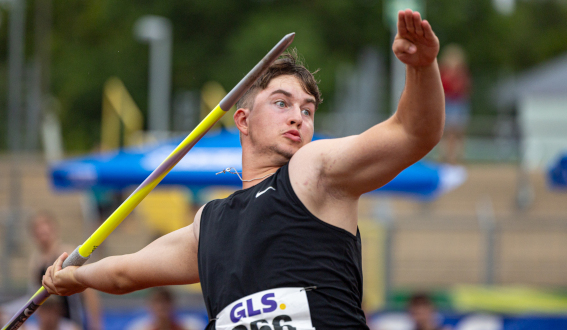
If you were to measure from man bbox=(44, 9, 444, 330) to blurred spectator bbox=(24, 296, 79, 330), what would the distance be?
14.1ft

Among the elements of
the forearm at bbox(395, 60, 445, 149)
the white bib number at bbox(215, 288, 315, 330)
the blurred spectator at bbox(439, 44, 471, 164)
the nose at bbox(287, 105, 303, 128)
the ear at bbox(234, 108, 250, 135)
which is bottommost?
the white bib number at bbox(215, 288, 315, 330)

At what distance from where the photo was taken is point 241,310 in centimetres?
216

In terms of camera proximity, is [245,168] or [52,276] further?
[52,276]

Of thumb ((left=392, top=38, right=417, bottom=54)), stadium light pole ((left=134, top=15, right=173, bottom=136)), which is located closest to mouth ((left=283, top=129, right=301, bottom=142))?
thumb ((left=392, top=38, right=417, bottom=54))

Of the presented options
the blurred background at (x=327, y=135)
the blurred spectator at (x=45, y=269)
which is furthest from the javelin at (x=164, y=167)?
the blurred spectator at (x=45, y=269)

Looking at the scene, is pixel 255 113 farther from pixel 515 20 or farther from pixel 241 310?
pixel 515 20

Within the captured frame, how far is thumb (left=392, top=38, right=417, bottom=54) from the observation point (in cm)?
193

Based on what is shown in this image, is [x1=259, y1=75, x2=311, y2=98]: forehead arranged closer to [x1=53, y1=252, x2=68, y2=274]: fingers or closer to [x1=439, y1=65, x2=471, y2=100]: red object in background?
[x1=53, y1=252, x2=68, y2=274]: fingers

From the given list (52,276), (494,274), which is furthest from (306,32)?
(52,276)

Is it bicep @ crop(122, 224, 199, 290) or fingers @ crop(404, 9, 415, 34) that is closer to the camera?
fingers @ crop(404, 9, 415, 34)

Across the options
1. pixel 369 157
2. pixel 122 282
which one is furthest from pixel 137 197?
pixel 369 157

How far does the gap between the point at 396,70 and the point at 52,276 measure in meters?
10.2

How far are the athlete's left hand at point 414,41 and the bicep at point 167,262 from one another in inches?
42.0

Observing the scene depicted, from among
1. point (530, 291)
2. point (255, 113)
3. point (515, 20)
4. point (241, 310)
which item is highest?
point (515, 20)
